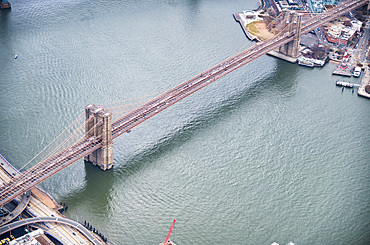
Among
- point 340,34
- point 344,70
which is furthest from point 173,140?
point 340,34

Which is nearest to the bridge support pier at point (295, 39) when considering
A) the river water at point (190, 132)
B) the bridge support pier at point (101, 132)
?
the river water at point (190, 132)

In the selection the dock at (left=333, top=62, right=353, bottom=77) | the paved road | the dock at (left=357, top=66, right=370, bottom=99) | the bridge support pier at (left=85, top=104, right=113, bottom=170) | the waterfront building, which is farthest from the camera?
the waterfront building

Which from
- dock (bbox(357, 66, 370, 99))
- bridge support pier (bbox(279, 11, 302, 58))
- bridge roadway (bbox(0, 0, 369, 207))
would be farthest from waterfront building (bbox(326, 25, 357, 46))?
dock (bbox(357, 66, 370, 99))

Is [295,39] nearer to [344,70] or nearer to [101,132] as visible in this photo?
[344,70]

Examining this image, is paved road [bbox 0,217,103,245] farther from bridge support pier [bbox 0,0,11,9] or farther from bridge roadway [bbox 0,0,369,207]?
bridge support pier [bbox 0,0,11,9]

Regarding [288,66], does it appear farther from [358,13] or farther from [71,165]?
[71,165]
